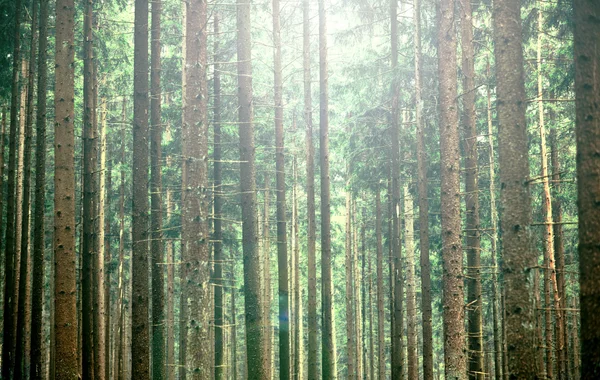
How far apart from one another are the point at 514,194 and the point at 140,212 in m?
7.73

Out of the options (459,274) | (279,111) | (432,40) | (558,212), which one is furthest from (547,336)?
(279,111)

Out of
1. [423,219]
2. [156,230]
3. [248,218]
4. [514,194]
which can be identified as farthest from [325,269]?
[514,194]

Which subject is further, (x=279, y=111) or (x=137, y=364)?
(x=279, y=111)

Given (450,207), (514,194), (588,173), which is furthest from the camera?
(450,207)

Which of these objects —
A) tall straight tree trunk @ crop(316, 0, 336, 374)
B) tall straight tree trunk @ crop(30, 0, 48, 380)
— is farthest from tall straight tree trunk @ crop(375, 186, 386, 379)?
tall straight tree trunk @ crop(30, 0, 48, 380)

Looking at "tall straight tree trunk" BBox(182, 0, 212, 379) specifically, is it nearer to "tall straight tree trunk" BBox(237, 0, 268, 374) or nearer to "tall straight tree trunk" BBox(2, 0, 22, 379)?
"tall straight tree trunk" BBox(237, 0, 268, 374)

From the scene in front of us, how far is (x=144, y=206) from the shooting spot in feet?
37.5

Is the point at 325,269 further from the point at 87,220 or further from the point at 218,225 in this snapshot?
the point at 87,220

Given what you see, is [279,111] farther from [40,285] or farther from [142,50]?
[40,285]

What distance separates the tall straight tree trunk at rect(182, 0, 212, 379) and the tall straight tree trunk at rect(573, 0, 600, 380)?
632cm

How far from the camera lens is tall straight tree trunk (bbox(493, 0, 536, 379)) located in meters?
6.86

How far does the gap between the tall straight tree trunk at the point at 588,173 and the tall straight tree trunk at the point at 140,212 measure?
323 inches

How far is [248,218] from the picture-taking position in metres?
12.4

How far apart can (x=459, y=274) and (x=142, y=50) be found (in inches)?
328
